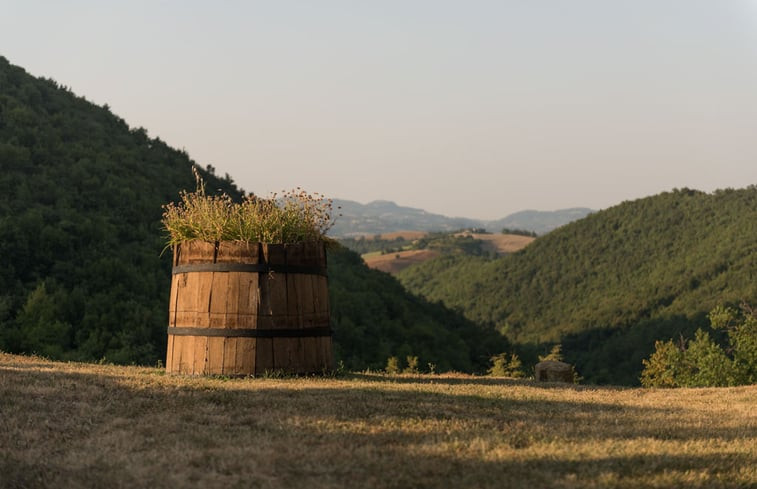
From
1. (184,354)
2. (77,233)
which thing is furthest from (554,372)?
(77,233)

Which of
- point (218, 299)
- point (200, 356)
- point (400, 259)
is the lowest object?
point (200, 356)

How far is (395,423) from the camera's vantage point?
28.5 ft

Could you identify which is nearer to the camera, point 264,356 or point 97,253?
point 264,356

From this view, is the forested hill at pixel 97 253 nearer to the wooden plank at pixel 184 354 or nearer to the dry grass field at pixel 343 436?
the wooden plank at pixel 184 354

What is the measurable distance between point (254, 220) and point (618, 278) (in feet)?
405

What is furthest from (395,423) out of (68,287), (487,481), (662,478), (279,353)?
(68,287)

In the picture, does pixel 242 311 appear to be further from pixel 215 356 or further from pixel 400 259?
pixel 400 259

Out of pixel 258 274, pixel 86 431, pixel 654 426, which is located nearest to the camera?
Answer: pixel 86 431

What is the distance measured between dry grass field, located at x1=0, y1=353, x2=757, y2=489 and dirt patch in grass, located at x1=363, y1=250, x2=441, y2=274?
510 feet

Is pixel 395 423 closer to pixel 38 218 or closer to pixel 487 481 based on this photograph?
pixel 487 481

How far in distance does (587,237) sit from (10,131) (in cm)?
11625

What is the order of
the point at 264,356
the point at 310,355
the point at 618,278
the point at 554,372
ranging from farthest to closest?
the point at 618,278, the point at 554,372, the point at 310,355, the point at 264,356

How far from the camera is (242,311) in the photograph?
12117 mm

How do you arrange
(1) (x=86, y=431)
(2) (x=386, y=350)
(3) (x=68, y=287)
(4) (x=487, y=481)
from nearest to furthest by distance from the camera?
(4) (x=487, y=481), (1) (x=86, y=431), (3) (x=68, y=287), (2) (x=386, y=350)
